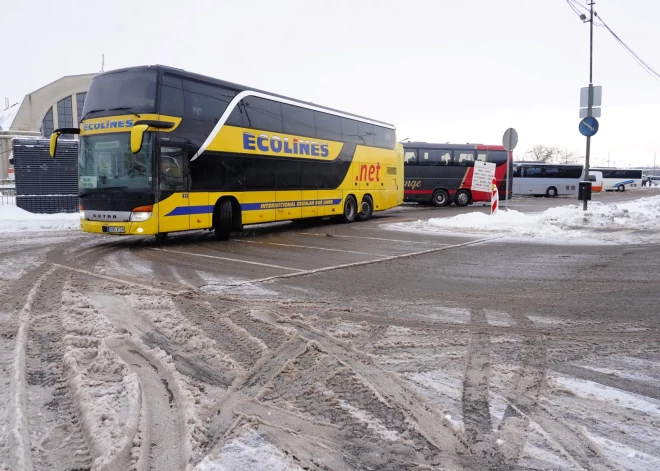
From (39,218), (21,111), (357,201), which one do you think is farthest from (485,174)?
(21,111)

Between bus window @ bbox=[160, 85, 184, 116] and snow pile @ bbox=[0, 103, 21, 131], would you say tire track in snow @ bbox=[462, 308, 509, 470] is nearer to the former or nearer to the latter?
bus window @ bbox=[160, 85, 184, 116]

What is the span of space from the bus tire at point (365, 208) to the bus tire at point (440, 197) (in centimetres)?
1116

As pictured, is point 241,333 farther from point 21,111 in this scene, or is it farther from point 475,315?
point 21,111

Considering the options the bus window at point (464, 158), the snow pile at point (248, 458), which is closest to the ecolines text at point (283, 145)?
the snow pile at point (248, 458)

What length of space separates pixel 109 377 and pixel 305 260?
19.8 ft

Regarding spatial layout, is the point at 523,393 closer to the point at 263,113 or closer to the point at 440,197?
the point at 263,113

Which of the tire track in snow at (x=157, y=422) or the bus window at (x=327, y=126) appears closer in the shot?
the tire track in snow at (x=157, y=422)

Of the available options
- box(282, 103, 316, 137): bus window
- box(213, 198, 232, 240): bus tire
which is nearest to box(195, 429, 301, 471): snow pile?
box(213, 198, 232, 240): bus tire

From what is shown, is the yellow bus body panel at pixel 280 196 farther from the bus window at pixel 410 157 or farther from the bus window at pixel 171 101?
Result: the bus window at pixel 410 157

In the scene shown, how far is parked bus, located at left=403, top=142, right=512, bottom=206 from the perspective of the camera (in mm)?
29688

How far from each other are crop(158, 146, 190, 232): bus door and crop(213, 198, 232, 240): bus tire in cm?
110

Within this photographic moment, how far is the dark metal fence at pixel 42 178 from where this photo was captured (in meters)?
20.7

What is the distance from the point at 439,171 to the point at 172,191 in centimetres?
2094

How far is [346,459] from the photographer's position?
2.70 metres
